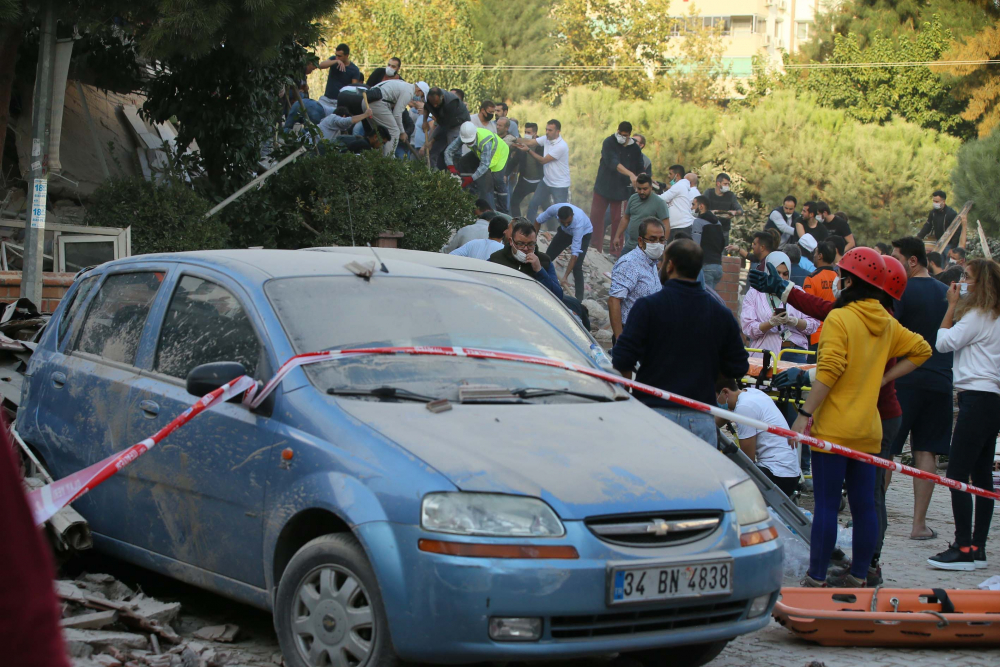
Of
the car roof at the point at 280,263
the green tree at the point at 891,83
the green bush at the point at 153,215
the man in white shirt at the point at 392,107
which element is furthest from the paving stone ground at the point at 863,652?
the green tree at the point at 891,83

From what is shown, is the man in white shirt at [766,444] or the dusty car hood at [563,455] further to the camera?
the man in white shirt at [766,444]

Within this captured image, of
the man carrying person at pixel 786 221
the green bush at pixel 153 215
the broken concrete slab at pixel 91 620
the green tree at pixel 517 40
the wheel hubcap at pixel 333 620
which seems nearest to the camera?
the wheel hubcap at pixel 333 620

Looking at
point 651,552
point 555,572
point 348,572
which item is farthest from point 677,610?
point 348,572

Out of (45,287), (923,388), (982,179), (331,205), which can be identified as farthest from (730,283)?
(982,179)

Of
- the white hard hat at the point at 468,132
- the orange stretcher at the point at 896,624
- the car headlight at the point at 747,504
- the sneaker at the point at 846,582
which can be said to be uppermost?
the white hard hat at the point at 468,132

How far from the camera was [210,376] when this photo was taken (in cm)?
401

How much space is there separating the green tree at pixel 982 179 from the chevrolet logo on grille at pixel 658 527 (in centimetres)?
2483

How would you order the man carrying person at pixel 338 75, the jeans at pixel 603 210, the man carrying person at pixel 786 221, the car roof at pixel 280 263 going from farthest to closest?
the jeans at pixel 603 210
the man carrying person at pixel 786 221
the man carrying person at pixel 338 75
the car roof at pixel 280 263

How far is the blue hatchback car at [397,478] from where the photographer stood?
3.42 m

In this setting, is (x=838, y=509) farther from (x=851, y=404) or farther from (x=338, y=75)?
(x=338, y=75)

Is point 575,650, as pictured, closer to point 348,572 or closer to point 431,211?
point 348,572

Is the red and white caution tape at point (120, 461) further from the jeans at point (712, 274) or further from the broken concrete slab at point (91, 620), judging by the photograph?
the jeans at point (712, 274)

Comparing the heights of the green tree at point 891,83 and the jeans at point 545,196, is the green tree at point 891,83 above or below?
above

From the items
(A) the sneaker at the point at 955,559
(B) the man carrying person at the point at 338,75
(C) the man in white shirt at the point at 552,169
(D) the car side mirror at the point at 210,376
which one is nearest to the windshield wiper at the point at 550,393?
(D) the car side mirror at the point at 210,376
